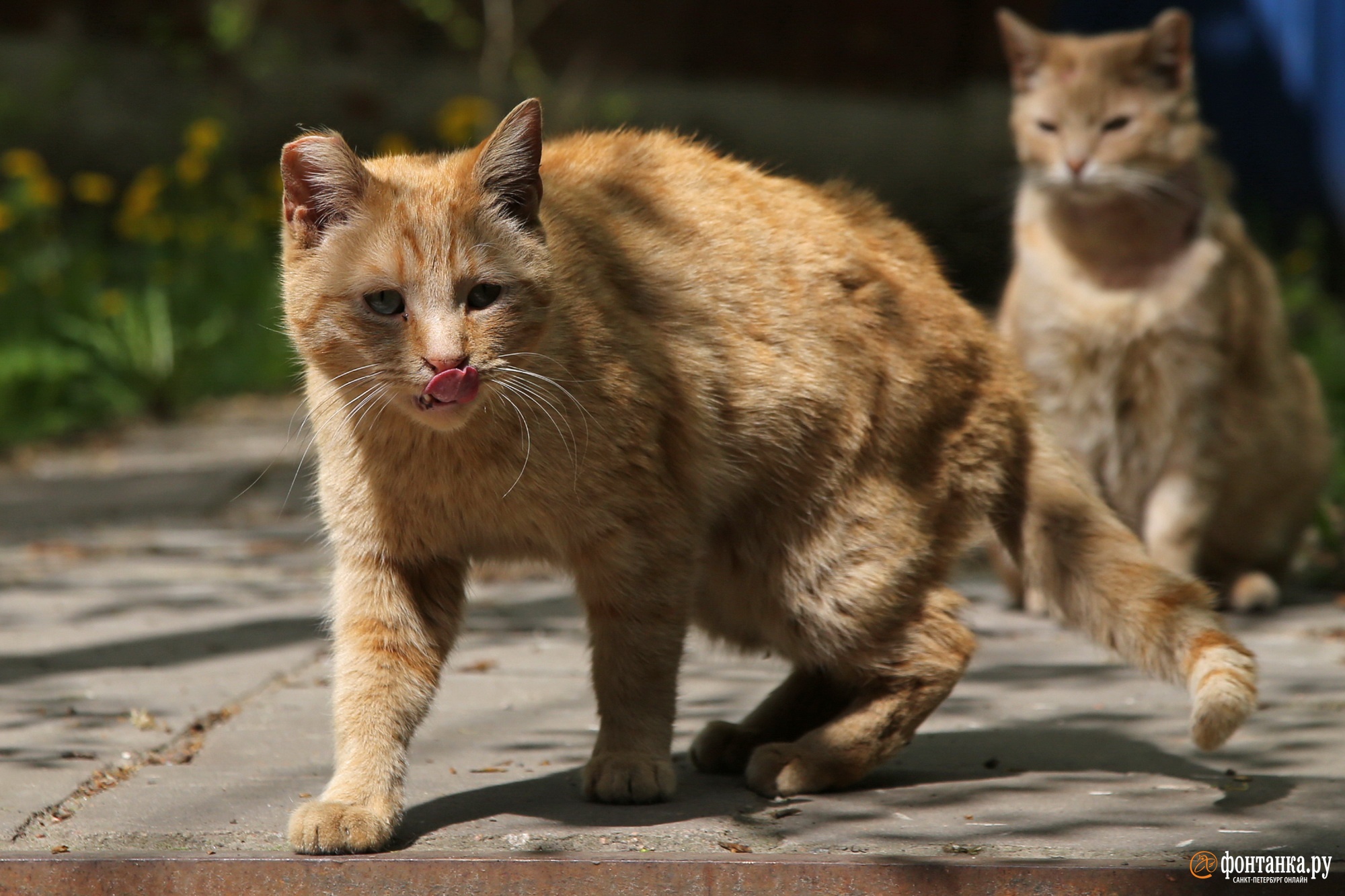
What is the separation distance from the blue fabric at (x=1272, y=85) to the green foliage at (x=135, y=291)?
5747 mm

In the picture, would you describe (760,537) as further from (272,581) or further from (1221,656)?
(272,581)

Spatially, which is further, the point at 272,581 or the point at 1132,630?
the point at 272,581

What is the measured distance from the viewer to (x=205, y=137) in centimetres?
880

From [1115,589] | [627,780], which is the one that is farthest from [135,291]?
[1115,589]

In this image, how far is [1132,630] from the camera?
10.2ft

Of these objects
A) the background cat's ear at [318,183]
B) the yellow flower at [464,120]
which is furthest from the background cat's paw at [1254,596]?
the yellow flower at [464,120]

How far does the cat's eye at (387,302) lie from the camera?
110 inches

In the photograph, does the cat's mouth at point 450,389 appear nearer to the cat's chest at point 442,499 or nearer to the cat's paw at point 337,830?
the cat's chest at point 442,499

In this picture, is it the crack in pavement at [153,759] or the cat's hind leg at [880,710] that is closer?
the crack in pavement at [153,759]

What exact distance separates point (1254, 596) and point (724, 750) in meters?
2.49

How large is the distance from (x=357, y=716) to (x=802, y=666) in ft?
3.48

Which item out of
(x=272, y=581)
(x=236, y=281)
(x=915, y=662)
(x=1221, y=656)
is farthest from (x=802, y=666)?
(x=236, y=281)

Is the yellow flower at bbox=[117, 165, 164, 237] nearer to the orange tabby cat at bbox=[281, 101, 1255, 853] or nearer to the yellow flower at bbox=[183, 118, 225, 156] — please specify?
the yellow flower at bbox=[183, 118, 225, 156]

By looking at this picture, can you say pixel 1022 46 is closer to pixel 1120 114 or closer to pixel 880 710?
pixel 1120 114
